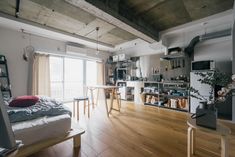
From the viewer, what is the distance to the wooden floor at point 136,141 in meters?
1.94

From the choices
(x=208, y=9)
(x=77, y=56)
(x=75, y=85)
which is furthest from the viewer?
(x=75, y=85)

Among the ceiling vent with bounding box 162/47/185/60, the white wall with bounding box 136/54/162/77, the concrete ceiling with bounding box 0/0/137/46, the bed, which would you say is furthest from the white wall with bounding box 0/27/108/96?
the ceiling vent with bounding box 162/47/185/60

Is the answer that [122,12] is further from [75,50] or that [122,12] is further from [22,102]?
[75,50]

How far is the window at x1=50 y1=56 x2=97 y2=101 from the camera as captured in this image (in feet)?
17.8

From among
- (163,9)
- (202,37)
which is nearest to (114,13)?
(163,9)

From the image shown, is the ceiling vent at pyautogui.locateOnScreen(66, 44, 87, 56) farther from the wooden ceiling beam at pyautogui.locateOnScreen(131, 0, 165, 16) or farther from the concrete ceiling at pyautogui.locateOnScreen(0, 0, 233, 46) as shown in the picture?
the wooden ceiling beam at pyautogui.locateOnScreen(131, 0, 165, 16)

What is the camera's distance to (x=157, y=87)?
5086 millimetres

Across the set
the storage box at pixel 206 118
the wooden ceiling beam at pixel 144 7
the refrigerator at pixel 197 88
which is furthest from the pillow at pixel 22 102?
the refrigerator at pixel 197 88

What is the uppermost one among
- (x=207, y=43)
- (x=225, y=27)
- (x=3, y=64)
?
(x=225, y=27)

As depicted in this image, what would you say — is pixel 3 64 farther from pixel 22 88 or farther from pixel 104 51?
pixel 104 51

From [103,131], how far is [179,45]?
391 centimetres

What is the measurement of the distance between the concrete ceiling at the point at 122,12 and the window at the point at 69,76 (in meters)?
1.91

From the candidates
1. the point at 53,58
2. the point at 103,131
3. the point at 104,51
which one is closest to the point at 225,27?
the point at 103,131

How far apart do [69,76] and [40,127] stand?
4369mm
